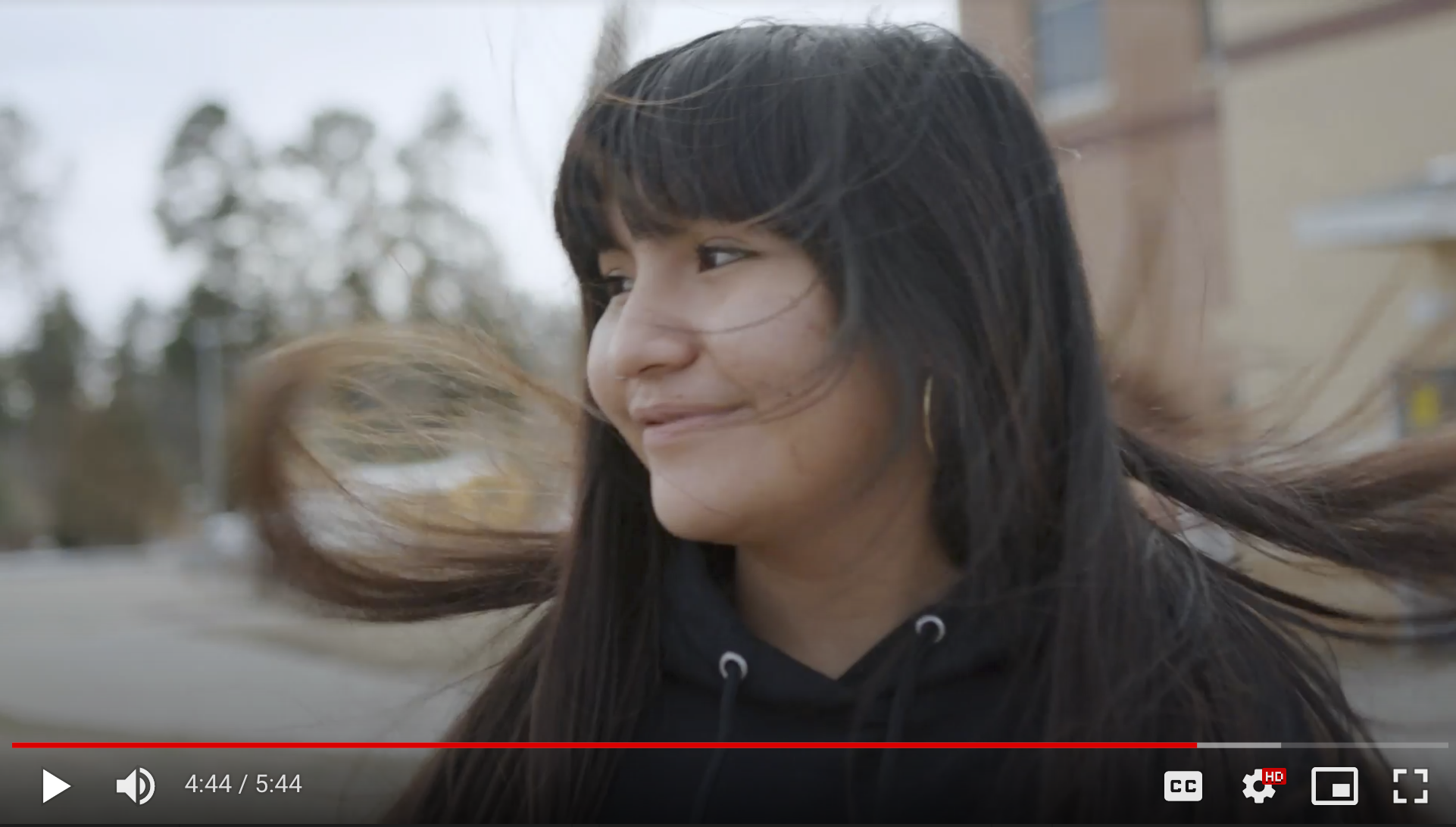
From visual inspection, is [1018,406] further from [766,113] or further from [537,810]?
[537,810]

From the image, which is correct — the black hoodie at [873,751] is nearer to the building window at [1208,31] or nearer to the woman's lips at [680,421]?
the woman's lips at [680,421]

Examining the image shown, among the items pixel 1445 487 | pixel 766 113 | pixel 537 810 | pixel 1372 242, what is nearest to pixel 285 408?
pixel 537 810

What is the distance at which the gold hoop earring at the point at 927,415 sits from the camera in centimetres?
136

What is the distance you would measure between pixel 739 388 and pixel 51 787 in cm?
95

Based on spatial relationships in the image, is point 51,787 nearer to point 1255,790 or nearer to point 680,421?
point 680,421

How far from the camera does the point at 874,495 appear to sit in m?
1.46

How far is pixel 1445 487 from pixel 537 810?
1.17 meters

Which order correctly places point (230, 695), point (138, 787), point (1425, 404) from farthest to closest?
1. point (230, 695)
2. point (1425, 404)
3. point (138, 787)

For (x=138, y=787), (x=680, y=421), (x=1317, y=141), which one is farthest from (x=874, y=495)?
(x=1317, y=141)

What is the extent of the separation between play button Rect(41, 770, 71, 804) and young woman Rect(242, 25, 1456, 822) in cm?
41

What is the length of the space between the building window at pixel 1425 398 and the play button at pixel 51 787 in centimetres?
177

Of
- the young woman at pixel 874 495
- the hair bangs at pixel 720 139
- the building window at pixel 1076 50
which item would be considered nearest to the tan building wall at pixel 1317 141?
the building window at pixel 1076 50

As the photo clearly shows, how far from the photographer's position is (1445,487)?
5.63 ft
